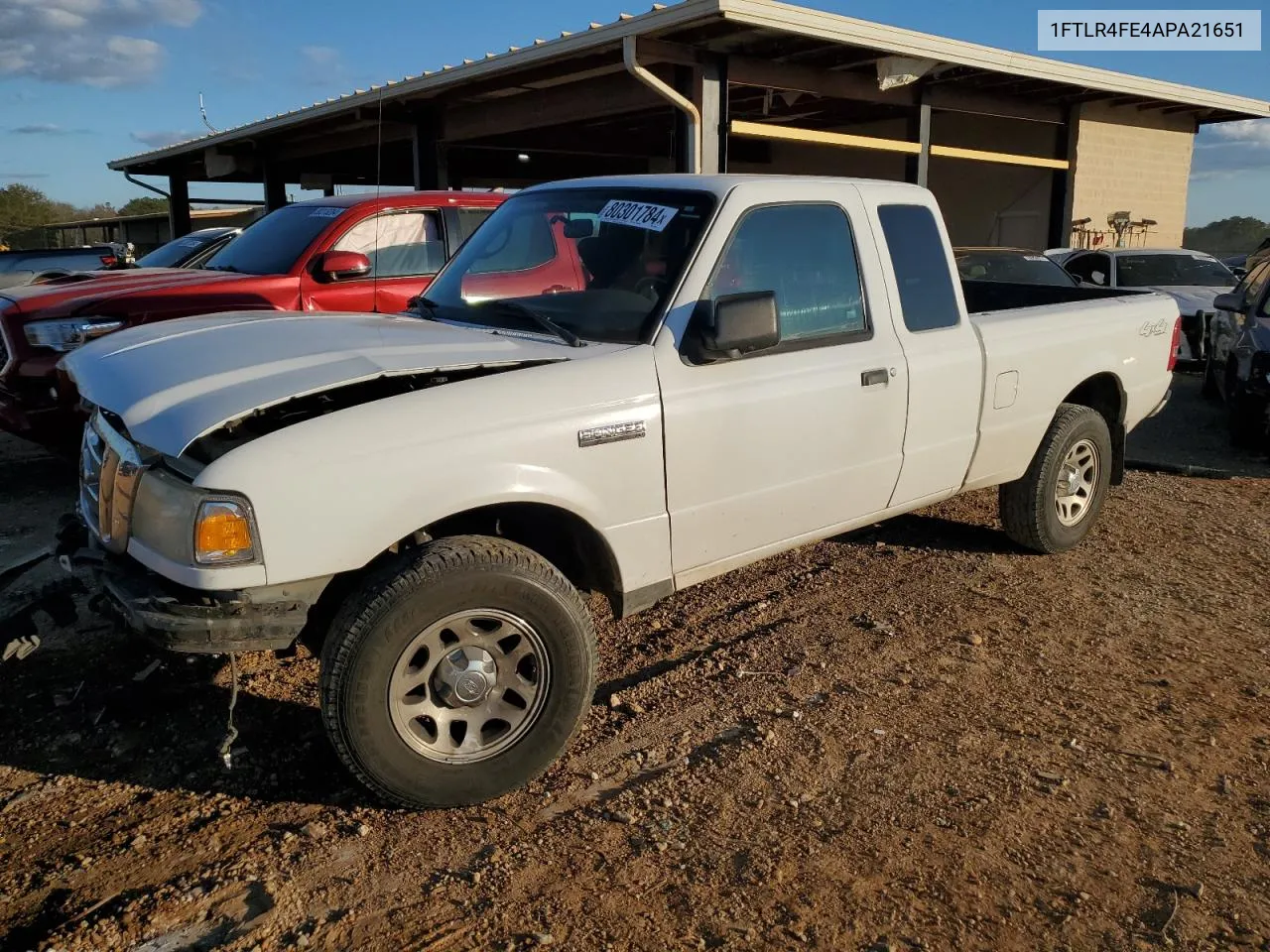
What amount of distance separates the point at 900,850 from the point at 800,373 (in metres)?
1.77

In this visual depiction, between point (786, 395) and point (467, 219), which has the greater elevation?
point (467, 219)

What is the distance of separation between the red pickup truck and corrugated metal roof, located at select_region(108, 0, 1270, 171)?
2.21m

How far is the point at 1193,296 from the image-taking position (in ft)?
40.6

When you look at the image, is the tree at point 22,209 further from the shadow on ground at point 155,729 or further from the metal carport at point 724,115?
the shadow on ground at point 155,729

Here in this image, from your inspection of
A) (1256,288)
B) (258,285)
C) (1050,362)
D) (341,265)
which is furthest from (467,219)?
(1256,288)

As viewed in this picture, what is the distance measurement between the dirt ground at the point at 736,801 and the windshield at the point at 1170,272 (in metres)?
9.40

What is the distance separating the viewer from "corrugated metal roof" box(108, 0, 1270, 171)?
31.3 feet

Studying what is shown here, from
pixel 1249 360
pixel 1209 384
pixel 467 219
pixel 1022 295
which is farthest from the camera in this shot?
pixel 1209 384

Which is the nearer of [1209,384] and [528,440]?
[528,440]

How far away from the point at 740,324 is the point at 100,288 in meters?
4.99

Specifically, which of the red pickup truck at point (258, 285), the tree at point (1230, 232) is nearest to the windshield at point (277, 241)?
the red pickup truck at point (258, 285)

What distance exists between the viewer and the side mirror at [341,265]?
6.84 meters

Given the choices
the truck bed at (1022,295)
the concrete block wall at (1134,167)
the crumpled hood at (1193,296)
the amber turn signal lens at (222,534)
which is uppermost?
the concrete block wall at (1134,167)

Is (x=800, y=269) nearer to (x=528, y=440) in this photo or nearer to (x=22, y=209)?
(x=528, y=440)
